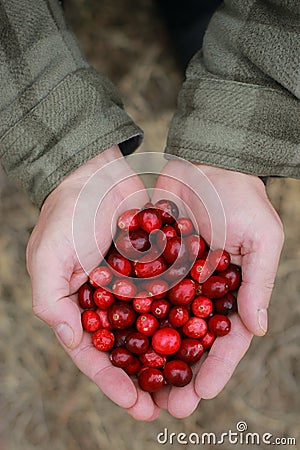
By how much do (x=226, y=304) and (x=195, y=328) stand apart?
0.41ft

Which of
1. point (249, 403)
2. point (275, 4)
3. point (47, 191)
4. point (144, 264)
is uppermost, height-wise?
point (275, 4)

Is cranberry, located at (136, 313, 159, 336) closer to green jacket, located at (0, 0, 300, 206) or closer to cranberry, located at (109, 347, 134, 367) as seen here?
cranberry, located at (109, 347, 134, 367)

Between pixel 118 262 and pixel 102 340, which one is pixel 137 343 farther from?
pixel 118 262

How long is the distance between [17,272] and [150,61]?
4.32 ft

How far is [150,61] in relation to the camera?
10.8ft

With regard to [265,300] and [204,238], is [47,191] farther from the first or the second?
[265,300]

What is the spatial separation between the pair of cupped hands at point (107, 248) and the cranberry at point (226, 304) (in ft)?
0.09

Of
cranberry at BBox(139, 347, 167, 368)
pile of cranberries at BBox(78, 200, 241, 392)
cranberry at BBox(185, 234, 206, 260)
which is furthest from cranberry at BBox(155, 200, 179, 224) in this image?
cranberry at BBox(139, 347, 167, 368)

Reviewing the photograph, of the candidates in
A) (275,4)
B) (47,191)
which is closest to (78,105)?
(47,191)

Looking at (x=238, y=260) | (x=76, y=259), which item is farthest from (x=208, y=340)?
(x=76, y=259)

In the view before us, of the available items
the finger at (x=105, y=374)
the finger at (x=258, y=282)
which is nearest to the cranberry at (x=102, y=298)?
the finger at (x=105, y=374)

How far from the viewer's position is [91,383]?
2.89m

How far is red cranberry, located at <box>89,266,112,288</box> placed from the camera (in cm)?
197

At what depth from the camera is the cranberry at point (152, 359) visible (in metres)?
1.93
